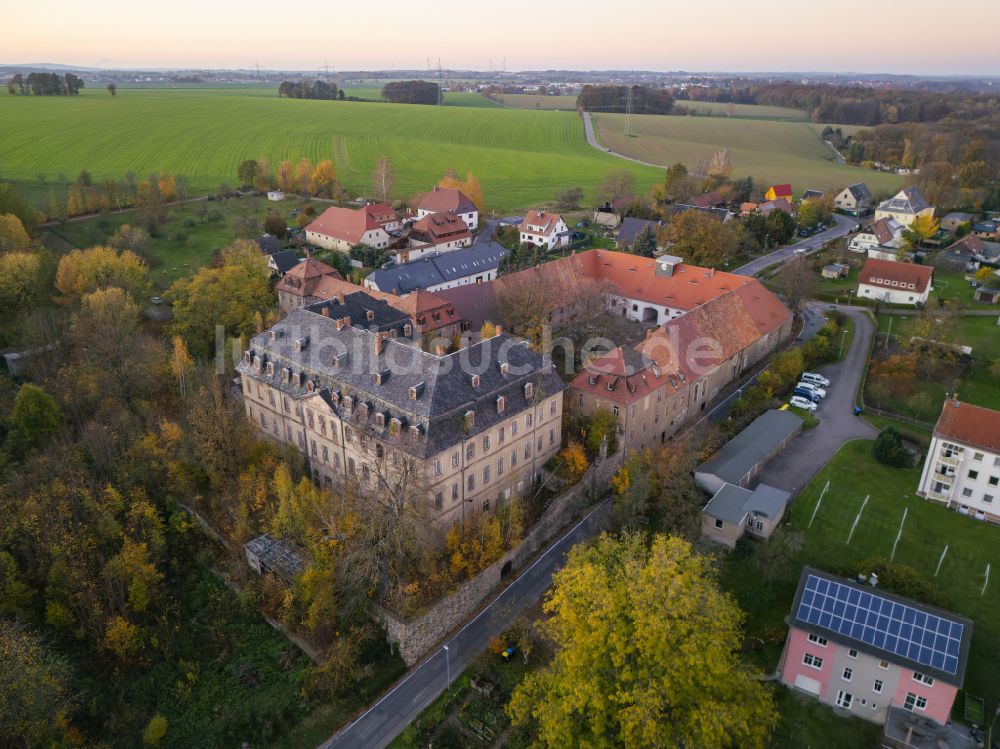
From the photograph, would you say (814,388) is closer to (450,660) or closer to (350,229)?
(450,660)

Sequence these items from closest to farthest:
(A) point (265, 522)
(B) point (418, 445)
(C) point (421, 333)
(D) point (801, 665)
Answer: (D) point (801, 665) < (B) point (418, 445) < (A) point (265, 522) < (C) point (421, 333)

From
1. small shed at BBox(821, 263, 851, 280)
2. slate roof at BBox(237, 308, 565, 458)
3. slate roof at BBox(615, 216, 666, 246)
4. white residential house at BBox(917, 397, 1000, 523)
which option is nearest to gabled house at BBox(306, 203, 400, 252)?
slate roof at BBox(615, 216, 666, 246)

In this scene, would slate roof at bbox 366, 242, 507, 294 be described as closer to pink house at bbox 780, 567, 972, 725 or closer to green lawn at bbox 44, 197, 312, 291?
green lawn at bbox 44, 197, 312, 291

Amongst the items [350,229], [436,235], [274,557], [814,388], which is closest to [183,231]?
[350,229]

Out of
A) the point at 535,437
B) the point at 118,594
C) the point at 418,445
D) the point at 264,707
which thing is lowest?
the point at 264,707

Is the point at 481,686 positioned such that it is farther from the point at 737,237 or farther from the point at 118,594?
the point at 737,237

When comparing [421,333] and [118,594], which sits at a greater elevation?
[421,333]

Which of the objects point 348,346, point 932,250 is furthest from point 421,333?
point 932,250
